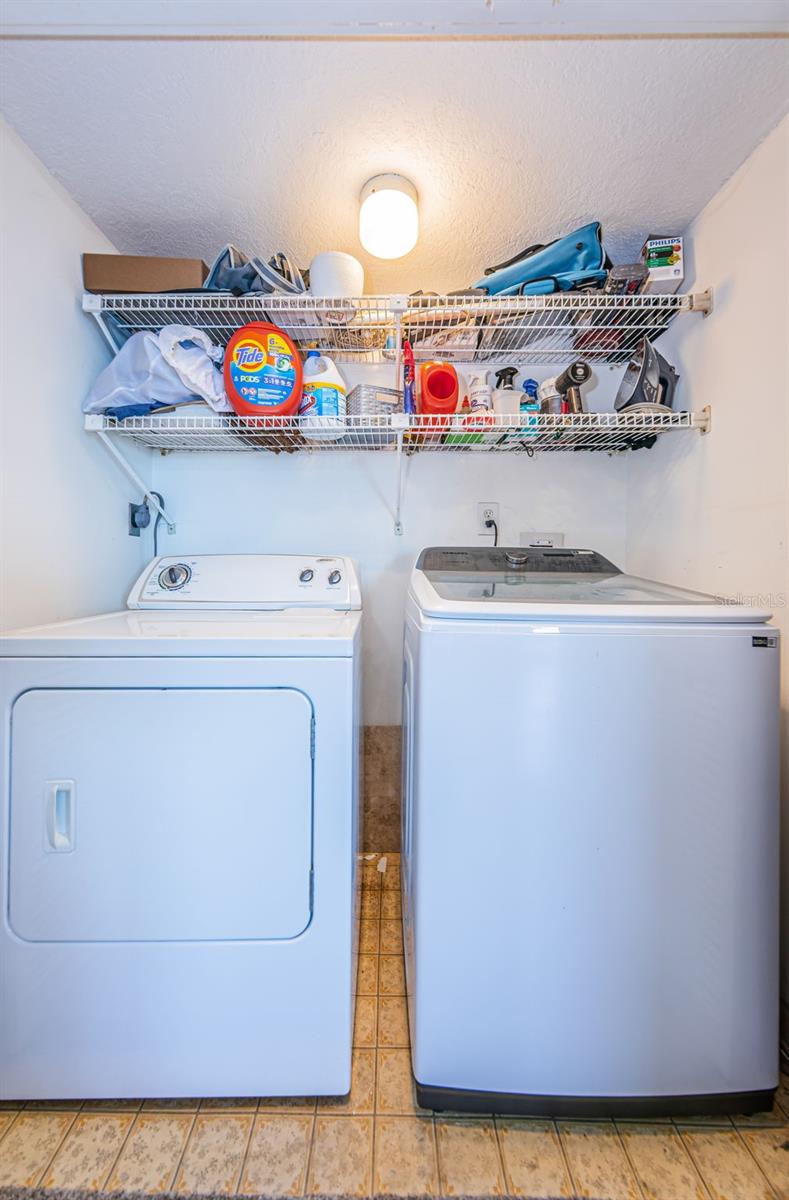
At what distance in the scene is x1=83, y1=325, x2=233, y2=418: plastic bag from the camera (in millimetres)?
1518

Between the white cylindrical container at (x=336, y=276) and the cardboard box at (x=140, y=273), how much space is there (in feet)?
1.23

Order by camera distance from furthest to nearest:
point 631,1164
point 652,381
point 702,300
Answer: point 652,381 < point 702,300 < point 631,1164

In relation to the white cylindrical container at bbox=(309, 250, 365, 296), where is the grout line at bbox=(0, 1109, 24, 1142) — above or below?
below

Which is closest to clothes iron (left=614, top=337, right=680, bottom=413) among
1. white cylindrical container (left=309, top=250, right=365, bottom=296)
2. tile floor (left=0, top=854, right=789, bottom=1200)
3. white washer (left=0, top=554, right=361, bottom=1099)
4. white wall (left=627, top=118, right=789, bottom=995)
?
white wall (left=627, top=118, right=789, bottom=995)

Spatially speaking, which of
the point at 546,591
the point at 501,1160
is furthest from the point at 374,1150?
the point at 546,591

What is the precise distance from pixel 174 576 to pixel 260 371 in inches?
31.0

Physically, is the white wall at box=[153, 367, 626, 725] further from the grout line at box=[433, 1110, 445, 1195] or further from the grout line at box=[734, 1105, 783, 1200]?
the grout line at box=[734, 1105, 783, 1200]

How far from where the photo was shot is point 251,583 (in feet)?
5.68

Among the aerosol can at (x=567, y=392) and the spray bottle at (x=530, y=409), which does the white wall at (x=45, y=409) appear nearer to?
the spray bottle at (x=530, y=409)

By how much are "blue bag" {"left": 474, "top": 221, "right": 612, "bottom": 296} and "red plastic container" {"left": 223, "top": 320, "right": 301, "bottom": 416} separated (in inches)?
26.2

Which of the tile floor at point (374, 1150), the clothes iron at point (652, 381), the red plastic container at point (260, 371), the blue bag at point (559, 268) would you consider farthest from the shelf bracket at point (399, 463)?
the tile floor at point (374, 1150)

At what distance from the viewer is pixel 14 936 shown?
1034 mm

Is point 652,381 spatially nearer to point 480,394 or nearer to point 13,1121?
point 480,394

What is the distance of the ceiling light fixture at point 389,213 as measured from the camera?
1.38 m
